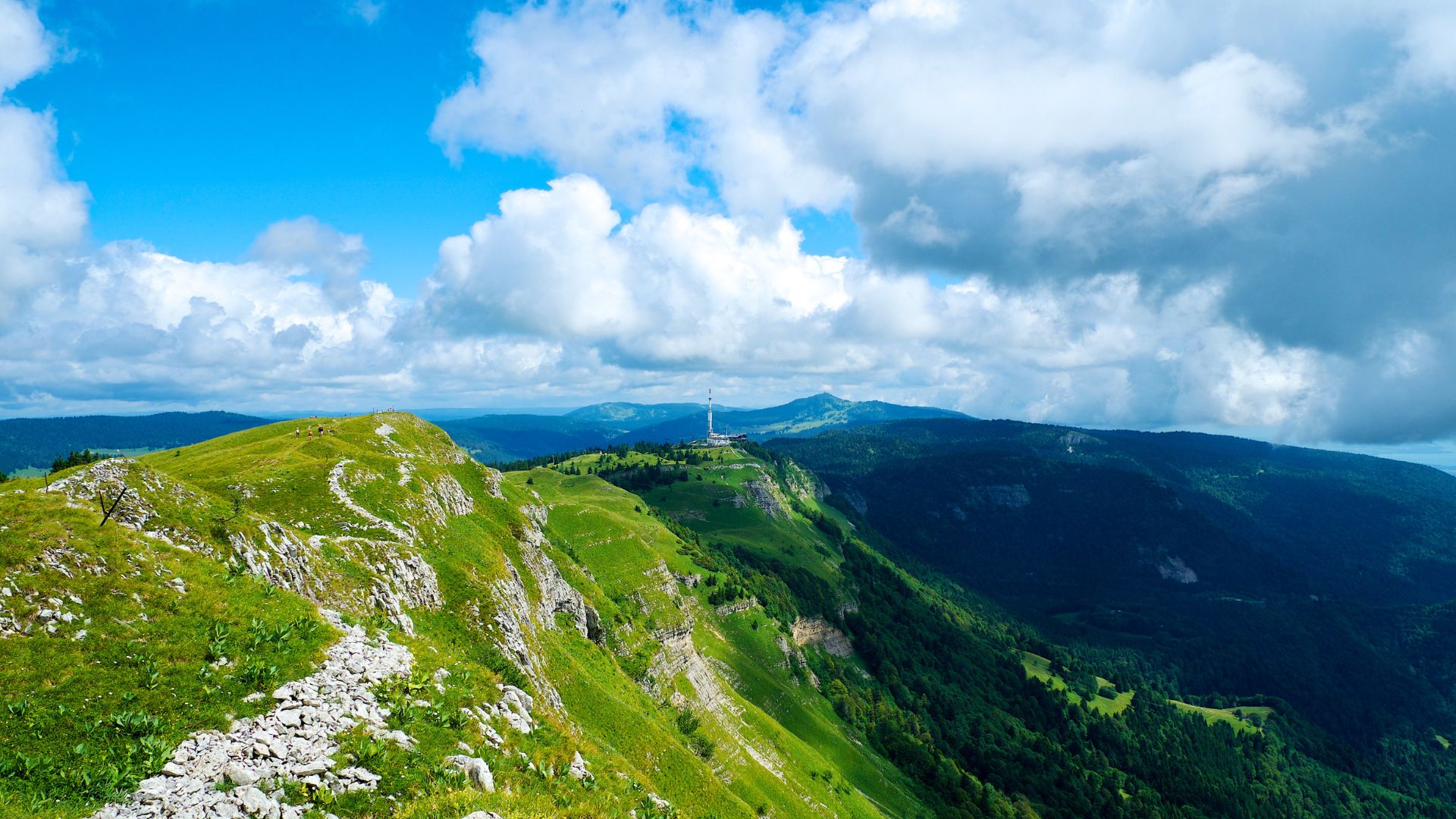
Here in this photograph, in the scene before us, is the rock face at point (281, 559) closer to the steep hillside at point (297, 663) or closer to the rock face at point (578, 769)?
the steep hillside at point (297, 663)

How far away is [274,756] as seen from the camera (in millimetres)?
21609

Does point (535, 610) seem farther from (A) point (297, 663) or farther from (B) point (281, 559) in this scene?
(A) point (297, 663)

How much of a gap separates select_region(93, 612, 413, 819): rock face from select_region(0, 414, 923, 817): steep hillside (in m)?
0.07

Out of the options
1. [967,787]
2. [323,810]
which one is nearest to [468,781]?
[323,810]

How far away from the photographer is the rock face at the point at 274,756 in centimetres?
1898

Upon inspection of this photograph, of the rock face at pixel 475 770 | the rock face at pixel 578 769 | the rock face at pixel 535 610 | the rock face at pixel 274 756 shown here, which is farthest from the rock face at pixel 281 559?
the rock face at pixel 578 769

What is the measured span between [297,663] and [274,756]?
6102 mm

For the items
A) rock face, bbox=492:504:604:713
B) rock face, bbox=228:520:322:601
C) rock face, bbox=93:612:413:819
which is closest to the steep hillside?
rock face, bbox=93:612:413:819

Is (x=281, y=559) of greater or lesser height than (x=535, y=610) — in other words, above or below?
above

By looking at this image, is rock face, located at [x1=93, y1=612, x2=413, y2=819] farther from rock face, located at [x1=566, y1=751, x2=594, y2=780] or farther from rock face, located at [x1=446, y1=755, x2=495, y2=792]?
rock face, located at [x1=566, y1=751, x2=594, y2=780]

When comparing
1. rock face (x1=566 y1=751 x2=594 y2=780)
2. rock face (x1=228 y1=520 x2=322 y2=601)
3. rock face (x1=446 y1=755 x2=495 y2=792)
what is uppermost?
rock face (x1=228 y1=520 x2=322 y2=601)

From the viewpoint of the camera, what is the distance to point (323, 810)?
67.2 feet

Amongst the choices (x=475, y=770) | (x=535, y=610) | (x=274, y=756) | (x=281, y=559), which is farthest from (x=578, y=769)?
(x=535, y=610)

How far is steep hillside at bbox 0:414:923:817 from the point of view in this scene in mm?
20391
